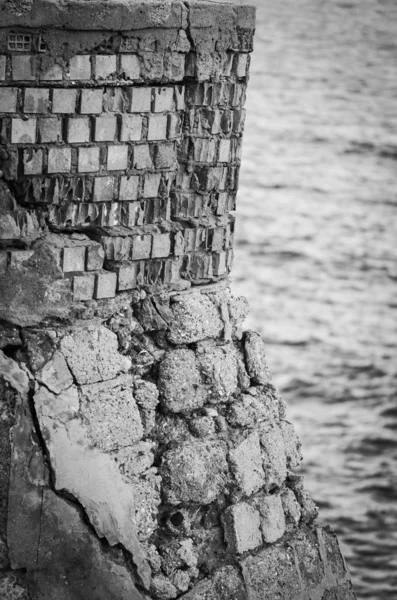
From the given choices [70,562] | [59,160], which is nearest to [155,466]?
[70,562]

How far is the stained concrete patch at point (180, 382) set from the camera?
9.05 ft

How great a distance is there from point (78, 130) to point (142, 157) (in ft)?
0.65

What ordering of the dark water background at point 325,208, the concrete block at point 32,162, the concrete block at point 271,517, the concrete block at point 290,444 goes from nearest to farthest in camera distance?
the concrete block at point 32,162 < the concrete block at point 271,517 < the concrete block at point 290,444 < the dark water background at point 325,208

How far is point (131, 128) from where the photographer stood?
262 cm

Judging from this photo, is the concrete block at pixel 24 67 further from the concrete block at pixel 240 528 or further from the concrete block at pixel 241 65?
the concrete block at pixel 240 528

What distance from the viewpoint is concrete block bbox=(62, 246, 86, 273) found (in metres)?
2.57

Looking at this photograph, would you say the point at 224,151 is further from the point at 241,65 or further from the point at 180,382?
the point at 180,382

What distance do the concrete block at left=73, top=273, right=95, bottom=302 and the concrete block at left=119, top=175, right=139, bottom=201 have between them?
0.66ft

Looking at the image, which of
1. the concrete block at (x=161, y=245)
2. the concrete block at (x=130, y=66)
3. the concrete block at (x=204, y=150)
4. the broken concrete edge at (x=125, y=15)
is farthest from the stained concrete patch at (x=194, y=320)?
the broken concrete edge at (x=125, y=15)

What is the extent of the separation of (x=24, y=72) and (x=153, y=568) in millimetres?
1183

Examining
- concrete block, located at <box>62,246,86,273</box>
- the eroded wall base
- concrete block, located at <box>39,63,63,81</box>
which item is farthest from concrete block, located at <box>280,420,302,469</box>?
concrete block, located at <box>39,63,63,81</box>

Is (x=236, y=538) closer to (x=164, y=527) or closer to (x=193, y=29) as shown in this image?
(x=164, y=527)

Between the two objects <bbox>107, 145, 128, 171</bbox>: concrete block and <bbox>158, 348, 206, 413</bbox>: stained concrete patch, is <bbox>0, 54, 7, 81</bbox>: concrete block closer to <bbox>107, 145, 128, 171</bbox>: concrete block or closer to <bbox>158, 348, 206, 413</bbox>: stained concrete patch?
<bbox>107, 145, 128, 171</bbox>: concrete block

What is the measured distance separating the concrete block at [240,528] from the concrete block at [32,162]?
0.97 m
